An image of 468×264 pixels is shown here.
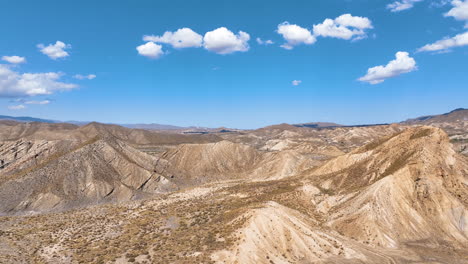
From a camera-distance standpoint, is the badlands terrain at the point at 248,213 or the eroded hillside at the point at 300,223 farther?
the badlands terrain at the point at 248,213

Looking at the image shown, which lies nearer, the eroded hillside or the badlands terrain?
the eroded hillside

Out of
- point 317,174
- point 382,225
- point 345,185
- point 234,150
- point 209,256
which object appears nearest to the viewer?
point 209,256

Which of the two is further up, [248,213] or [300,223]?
[248,213]

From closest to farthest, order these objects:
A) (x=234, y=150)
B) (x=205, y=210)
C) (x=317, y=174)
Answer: (x=205, y=210), (x=317, y=174), (x=234, y=150)

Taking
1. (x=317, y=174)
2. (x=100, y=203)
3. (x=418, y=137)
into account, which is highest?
(x=418, y=137)

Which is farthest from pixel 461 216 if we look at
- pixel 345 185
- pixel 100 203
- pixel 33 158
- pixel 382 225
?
pixel 33 158

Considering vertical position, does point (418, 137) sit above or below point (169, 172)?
above

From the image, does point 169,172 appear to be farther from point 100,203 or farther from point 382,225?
point 382,225

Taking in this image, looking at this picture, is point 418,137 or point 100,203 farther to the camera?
point 100,203
